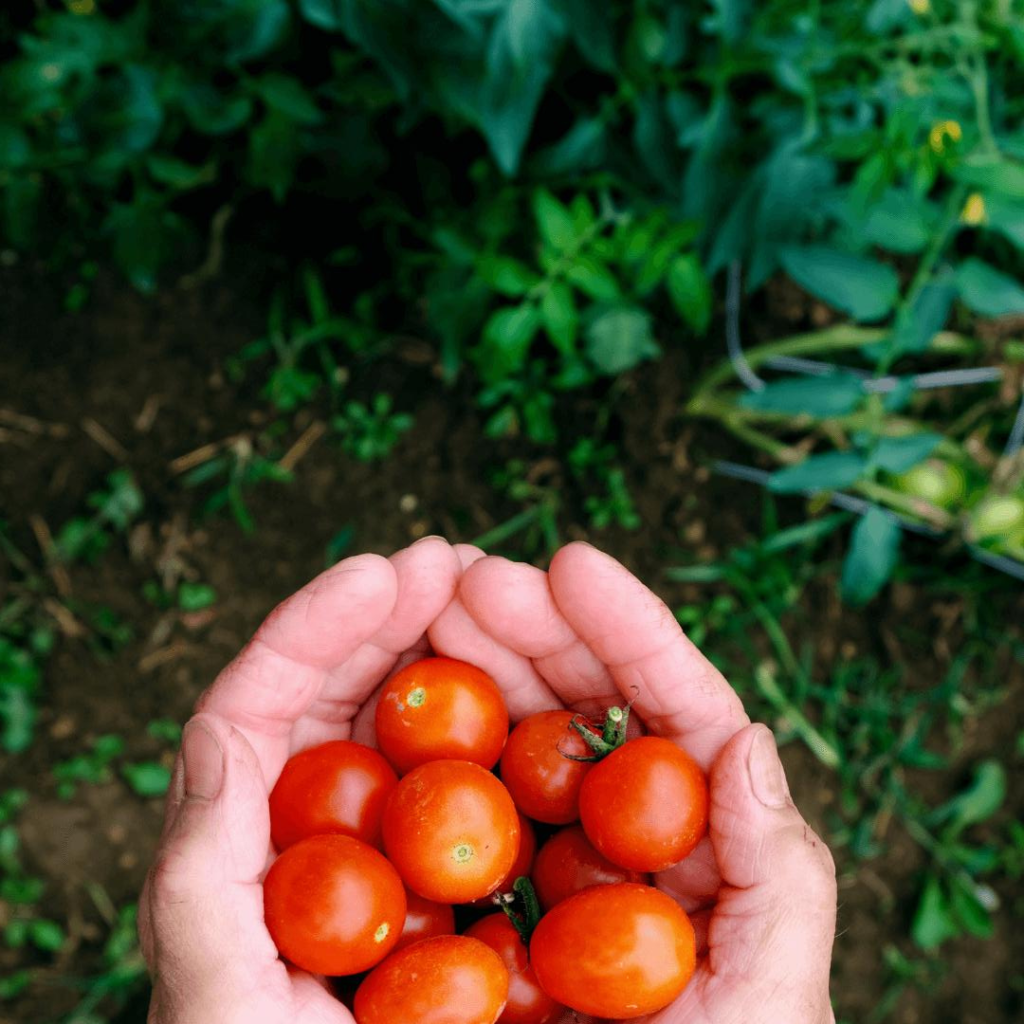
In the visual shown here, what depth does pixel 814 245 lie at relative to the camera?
2.69m

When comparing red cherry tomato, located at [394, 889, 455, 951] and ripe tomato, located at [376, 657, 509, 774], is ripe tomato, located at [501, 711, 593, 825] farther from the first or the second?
red cherry tomato, located at [394, 889, 455, 951]

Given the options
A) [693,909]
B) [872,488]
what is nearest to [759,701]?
[872,488]

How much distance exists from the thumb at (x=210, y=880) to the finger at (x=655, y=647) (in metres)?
0.75

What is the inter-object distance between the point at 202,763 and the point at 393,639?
56 cm

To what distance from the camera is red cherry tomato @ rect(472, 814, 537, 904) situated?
2.11 metres

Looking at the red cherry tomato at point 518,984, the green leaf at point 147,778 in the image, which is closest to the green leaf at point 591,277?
the red cherry tomato at point 518,984

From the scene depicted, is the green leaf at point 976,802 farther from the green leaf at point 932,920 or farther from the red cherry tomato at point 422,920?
the red cherry tomato at point 422,920

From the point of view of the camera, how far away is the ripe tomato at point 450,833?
1851 millimetres

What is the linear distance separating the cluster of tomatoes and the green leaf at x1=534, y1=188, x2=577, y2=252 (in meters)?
1.21

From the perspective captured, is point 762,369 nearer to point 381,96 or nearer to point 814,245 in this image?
point 814,245

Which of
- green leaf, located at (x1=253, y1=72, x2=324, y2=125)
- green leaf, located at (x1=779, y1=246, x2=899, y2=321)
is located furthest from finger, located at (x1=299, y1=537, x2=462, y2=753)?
green leaf, located at (x1=253, y1=72, x2=324, y2=125)

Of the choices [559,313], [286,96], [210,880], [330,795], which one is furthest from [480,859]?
[286,96]

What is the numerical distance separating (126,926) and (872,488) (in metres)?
2.76

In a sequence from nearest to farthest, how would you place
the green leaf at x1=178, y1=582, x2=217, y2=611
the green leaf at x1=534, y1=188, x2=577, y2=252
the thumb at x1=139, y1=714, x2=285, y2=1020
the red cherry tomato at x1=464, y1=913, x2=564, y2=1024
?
the thumb at x1=139, y1=714, x2=285, y2=1020 → the red cherry tomato at x1=464, y1=913, x2=564, y2=1024 → the green leaf at x1=534, y1=188, x2=577, y2=252 → the green leaf at x1=178, y1=582, x2=217, y2=611
